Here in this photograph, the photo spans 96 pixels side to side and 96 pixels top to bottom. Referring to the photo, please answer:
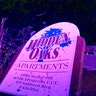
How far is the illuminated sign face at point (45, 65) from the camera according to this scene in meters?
2.77

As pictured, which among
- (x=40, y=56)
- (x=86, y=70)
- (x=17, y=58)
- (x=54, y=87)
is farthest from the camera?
(x=86, y=70)

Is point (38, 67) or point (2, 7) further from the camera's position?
point (2, 7)

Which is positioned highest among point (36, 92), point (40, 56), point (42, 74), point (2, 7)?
point (2, 7)

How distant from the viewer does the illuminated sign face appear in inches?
109

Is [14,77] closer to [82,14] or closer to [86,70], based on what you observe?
[86,70]

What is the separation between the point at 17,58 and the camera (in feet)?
11.3

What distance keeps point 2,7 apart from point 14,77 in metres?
2.62

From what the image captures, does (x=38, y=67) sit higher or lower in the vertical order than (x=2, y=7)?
lower

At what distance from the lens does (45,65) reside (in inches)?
118

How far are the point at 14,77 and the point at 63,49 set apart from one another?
2.51ft

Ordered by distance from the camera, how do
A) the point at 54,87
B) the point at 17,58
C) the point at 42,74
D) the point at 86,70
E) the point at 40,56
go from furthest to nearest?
the point at 86,70
the point at 17,58
the point at 40,56
the point at 42,74
the point at 54,87

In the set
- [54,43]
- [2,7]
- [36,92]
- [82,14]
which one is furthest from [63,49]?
[2,7]

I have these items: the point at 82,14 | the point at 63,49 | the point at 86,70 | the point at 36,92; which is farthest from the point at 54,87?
the point at 82,14

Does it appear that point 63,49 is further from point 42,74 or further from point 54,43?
point 42,74
